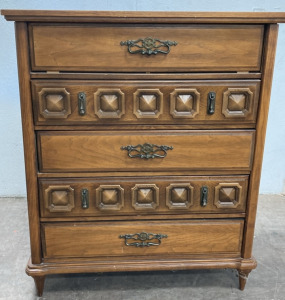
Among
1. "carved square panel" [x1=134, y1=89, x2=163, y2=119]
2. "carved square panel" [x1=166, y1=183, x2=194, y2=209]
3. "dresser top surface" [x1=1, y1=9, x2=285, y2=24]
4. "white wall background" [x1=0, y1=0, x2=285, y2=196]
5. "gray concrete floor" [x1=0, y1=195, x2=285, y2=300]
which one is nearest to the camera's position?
"dresser top surface" [x1=1, y1=9, x2=285, y2=24]

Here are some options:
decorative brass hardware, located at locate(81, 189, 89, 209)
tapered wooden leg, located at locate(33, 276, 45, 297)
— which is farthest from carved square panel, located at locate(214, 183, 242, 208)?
tapered wooden leg, located at locate(33, 276, 45, 297)

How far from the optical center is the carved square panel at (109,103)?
1.11m

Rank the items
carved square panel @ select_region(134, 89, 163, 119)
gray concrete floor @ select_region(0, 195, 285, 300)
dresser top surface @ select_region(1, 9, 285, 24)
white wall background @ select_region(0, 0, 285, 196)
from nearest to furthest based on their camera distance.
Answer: dresser top surface @ select_region(1, 9, 285, 24) → carved square panel @ select_region(134, 89, 163, 119) → gray concrete floor @ select_region(0, 195, 285, 300) → white wall background @ select_region(0, 0, 285, 196)

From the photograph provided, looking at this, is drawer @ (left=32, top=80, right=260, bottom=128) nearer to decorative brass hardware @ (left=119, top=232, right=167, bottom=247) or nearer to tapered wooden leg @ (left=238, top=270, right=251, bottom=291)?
decorative brass hardware @ (left=119, top=232, right=167, bottom=247)

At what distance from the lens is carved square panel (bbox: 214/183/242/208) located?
123 centimetres

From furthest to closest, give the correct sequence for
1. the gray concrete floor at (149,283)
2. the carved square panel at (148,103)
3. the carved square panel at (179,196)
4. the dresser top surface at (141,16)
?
the gray concrete floor at (149,283)
the carved square panel at (179,196)
the carved square panel at (148,103)
the dresser top surface at (141,16)

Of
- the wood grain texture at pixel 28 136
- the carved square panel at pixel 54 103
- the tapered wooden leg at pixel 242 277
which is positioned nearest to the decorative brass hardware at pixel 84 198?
the wood grain texture at pixel 28 136

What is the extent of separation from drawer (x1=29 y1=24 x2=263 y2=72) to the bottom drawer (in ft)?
1.82

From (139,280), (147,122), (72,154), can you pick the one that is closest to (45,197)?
(72,154)

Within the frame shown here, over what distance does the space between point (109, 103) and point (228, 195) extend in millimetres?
535

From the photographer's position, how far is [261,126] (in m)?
1.17

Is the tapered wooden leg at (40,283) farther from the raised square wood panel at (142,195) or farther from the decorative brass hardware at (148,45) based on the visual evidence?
the decorative brass hardware at (148,45)

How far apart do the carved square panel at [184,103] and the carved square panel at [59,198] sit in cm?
45

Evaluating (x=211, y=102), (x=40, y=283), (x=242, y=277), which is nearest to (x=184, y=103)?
(x=211, y=102)
